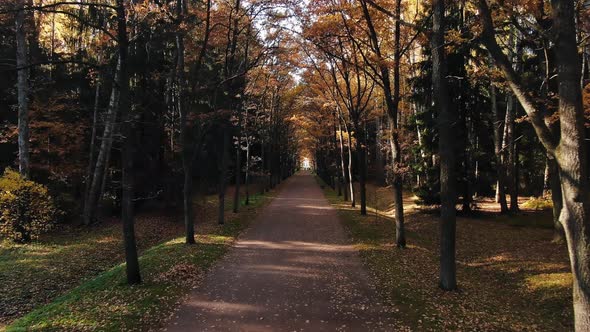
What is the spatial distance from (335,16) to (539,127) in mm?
9585

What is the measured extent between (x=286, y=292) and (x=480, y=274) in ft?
17.3

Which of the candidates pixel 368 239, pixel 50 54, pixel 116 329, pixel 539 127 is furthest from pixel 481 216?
pixel 50 54

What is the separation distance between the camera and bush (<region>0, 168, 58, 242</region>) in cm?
1333

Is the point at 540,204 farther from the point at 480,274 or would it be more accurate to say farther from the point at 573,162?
the point at 573,162

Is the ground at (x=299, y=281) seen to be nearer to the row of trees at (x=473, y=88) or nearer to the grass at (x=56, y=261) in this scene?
the grass at (x=56, y=261)

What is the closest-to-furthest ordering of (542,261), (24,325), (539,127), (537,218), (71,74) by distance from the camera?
(539,127) → (24,325) → (542,261) → (537,218) → (71,74)

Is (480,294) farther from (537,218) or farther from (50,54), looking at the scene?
(50,54)

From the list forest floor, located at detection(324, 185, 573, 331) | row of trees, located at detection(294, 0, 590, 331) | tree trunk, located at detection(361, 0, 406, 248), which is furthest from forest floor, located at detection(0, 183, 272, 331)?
row of trees, located at detection(294, 0, 590, 331)

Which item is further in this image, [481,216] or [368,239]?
[481,216]

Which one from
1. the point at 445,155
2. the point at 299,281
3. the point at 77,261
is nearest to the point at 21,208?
the point at 77,261

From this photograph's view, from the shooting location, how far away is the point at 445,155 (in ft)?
26.6

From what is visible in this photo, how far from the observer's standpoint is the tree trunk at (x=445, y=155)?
26.4 feet

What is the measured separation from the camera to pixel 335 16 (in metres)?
13.2

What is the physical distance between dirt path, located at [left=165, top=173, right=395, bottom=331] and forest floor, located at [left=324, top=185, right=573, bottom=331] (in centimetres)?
61
